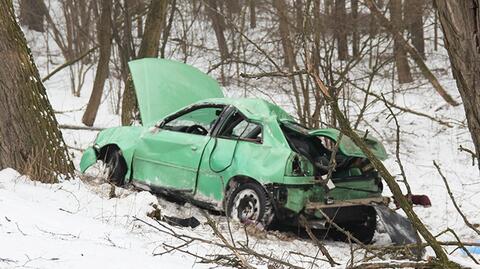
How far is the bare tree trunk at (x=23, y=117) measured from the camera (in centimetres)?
728

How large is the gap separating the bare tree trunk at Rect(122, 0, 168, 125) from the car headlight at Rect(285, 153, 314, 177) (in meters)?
5.76

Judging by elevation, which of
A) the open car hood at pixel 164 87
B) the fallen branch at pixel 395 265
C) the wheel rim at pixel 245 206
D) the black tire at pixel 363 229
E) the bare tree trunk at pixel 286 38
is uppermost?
the bare tree trunk at pixel 286 38

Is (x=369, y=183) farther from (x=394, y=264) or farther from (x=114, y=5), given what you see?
(x=114, y=5)

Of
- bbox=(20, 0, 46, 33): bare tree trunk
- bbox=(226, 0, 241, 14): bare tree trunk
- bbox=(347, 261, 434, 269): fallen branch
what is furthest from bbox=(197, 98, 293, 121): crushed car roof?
bbox=(20, 0, 46, 33): bare tree trunk

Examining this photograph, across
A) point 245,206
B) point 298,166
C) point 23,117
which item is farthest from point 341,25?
point 23,117

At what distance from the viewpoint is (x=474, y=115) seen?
2.82m

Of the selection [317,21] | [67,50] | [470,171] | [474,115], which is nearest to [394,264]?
[474,115]

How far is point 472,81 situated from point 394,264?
0.95 metres

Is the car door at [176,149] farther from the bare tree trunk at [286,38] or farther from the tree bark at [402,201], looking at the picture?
the tree bark at [402,201]

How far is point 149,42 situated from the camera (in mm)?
13547

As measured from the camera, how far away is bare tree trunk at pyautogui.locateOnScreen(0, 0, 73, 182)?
7.28 metres

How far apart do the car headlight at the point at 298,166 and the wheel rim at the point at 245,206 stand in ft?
1.69

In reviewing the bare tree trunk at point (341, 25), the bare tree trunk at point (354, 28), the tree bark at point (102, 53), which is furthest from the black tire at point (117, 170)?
the bare tree trunk at point (354, 28)

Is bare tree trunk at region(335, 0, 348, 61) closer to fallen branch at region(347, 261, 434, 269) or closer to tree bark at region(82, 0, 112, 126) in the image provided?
tree bark at region(82, 0, 112, 126)
